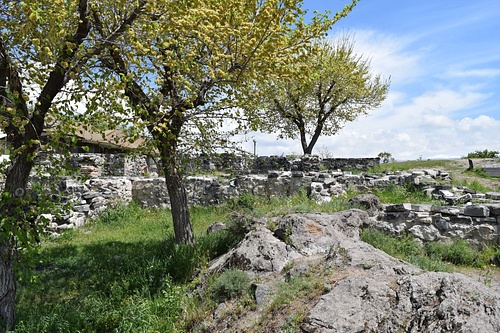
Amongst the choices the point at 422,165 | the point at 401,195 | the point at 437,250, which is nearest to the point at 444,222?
the point at 437,250

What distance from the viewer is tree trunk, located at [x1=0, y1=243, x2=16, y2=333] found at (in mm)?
5113

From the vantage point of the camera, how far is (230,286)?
515 cm

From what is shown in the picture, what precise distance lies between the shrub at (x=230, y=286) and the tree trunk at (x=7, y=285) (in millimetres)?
2692

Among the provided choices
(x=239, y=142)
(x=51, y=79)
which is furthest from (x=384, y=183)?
(x=51, y=79)

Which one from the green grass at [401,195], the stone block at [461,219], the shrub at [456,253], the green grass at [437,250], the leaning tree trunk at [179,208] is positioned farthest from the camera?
the green grass at [401,195]

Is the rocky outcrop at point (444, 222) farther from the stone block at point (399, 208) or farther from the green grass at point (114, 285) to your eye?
the green grass at point (114, 285)

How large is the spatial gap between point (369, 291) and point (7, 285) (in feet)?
15.3

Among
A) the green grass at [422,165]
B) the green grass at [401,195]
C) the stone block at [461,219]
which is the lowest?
the stone block at [461,219]

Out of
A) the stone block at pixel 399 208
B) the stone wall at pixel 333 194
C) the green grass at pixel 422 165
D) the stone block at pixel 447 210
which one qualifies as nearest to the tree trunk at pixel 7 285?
the stone wall at pixel 333 194

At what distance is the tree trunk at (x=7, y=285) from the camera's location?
201 inches

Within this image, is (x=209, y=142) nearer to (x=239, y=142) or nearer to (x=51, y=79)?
(x=239, y=142)

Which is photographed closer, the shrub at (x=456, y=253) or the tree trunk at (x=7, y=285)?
the tree trunk at (x=7, y=285)

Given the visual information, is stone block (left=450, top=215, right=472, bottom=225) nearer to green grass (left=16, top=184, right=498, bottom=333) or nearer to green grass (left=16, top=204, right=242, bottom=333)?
green grass (left=16, top=184, right=498, bottom=333)

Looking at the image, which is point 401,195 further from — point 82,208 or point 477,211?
point 82,208
